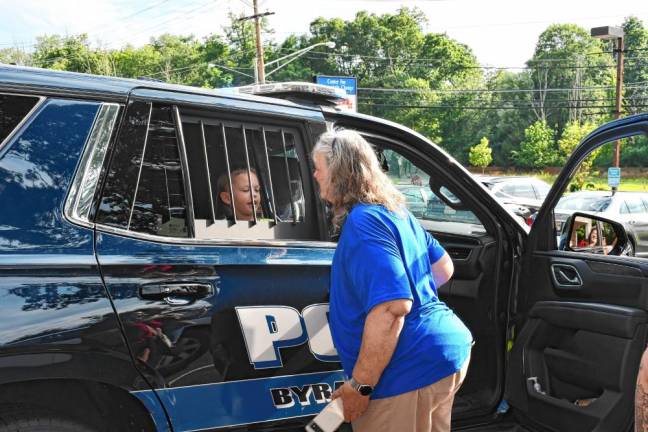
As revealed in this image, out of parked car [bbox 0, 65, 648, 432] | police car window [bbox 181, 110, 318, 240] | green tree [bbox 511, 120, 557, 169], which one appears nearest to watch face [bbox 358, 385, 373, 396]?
parked car [bbox 0, 65, 648, 432]

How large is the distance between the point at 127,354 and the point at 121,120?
2.62 ft

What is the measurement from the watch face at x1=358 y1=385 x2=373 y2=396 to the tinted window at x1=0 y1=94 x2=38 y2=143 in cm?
138

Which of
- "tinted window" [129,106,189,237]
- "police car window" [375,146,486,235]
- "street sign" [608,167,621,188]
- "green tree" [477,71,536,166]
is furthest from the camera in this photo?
"green tree" [477,71,536,166]

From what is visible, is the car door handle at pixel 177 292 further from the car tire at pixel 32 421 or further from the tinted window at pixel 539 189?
the tinted window at pixel 539 189

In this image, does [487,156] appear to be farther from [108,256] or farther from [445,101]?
[108,256]

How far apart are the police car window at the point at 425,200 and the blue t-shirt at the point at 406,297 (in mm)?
898

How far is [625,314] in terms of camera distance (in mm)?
2443

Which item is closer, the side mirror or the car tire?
the car tire

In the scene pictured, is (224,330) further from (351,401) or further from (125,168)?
(125,168)

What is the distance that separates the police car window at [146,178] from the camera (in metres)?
2.00

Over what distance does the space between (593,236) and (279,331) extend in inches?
68.4

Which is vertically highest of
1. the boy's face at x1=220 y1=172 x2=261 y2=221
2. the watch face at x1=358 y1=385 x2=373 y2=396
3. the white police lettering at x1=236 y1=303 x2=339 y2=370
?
the boy's face at x1=220 y1=172 x2=261 y2=221

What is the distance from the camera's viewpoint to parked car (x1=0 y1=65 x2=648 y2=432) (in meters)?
1.81

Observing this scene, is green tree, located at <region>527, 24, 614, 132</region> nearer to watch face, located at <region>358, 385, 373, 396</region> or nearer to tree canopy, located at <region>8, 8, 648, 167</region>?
tree canopy, located at <region>8, 8, 648, 167</region>
